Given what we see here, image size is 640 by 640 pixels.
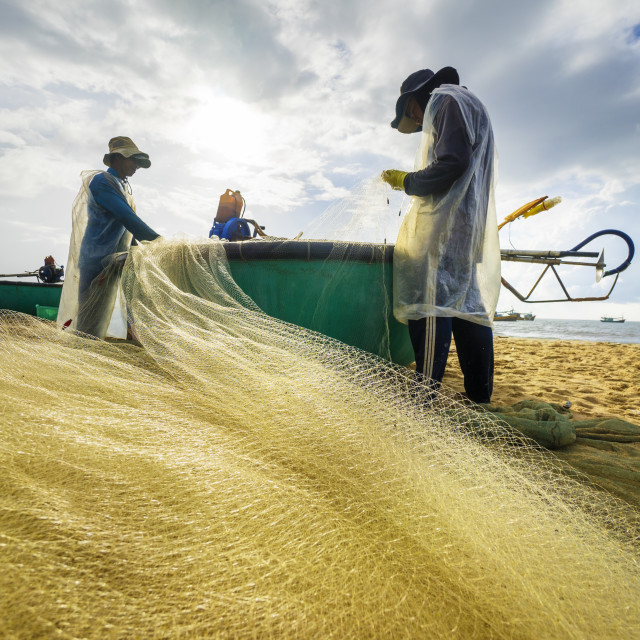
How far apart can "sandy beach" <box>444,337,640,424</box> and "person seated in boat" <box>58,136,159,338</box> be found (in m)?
3.30

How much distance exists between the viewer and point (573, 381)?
176 inches

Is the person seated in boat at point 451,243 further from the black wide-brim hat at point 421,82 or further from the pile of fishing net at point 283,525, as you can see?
the pile of fishing net at point 283,525

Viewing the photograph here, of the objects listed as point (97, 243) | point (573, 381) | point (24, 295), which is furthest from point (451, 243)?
point (24, 295)

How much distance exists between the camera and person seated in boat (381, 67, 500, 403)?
2.52 metres

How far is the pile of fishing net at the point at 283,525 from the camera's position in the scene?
565mm

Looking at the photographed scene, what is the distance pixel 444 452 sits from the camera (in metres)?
1.03

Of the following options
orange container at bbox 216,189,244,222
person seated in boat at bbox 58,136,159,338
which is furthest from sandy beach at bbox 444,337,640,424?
orange container at bbox 216,189,244,222

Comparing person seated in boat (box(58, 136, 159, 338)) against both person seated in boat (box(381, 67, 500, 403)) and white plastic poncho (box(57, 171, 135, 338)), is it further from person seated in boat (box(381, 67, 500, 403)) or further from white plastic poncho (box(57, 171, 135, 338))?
person seated in boat (box(381, 67, 500, 403))

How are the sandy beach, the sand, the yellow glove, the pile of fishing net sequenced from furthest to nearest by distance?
the sandy beach
the yellow glove
the sand
the pile of fishing net

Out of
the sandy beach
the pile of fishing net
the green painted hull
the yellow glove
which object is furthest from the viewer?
the green painted hull

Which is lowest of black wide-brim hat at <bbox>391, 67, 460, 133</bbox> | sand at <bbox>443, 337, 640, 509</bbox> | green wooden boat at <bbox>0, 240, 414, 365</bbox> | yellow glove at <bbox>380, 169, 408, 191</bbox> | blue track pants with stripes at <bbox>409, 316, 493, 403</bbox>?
sand at <bbox>443, 337, 640, 509</bbox>

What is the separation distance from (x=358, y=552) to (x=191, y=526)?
12.1 inches

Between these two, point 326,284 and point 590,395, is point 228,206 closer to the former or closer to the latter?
point 326,284

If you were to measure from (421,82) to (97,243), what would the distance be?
3177mm
